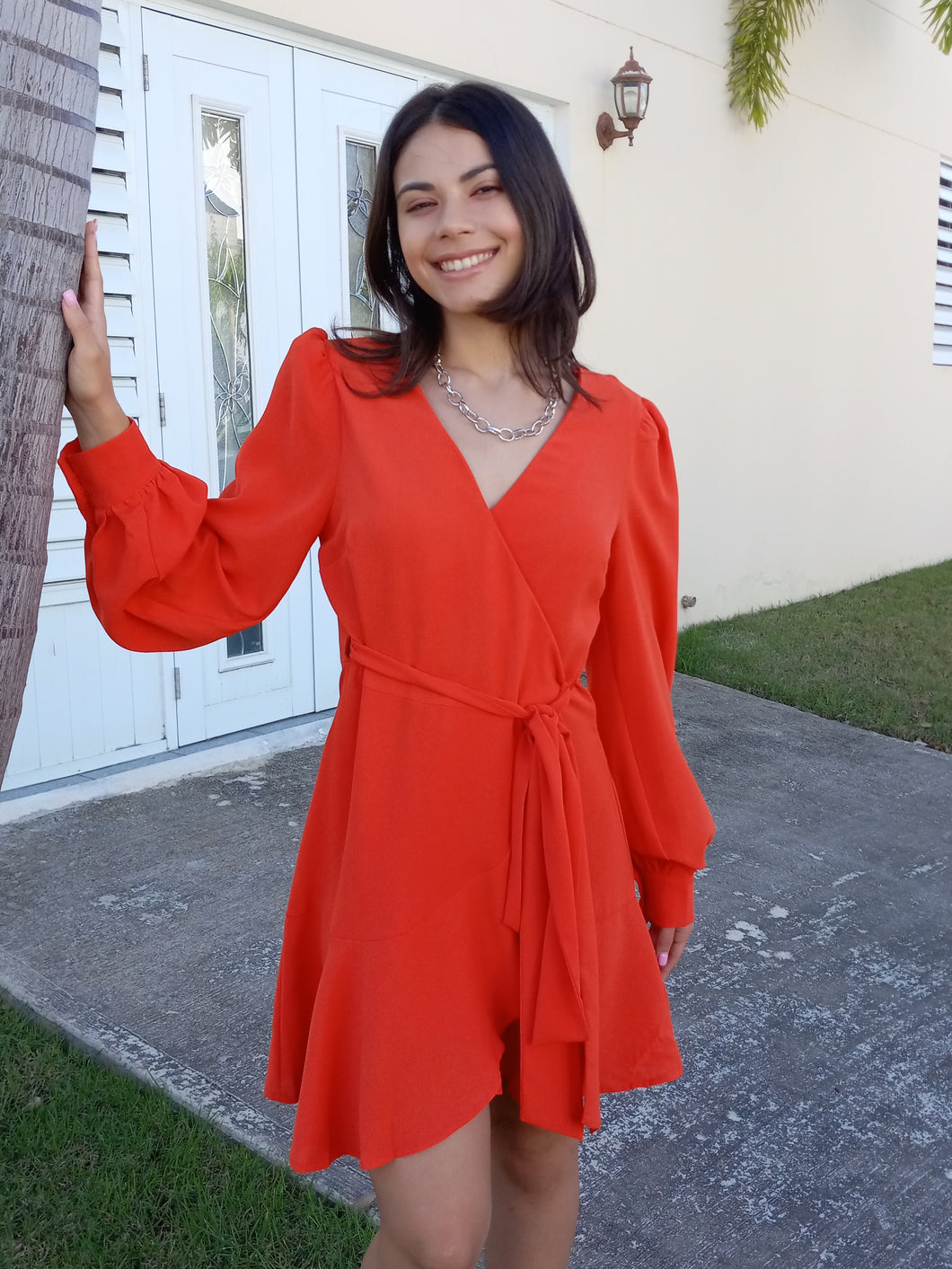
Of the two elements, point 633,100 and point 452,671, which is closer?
point 452,671

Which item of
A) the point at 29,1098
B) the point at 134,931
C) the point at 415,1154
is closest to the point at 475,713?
the point at 415,1154

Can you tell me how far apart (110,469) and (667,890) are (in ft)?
3.75

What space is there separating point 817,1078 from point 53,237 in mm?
2601

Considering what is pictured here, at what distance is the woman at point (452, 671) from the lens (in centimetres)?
168

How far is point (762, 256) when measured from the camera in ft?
25.0

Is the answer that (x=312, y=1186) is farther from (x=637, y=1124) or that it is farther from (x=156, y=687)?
(x=156, y=687)

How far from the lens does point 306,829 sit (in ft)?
6.05

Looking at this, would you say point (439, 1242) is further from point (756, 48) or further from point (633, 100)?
point (756, 48)

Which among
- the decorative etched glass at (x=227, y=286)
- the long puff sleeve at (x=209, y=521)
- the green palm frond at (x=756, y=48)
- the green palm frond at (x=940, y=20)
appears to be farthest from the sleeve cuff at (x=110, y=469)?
the green palm frond at (x=940, y=20)

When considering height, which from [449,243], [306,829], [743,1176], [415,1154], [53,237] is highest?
[449,243]

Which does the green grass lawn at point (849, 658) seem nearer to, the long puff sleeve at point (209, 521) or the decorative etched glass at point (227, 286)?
the decorative etched glass at point (227, 286)

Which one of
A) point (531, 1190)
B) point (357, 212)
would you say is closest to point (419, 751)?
point (531, 1190)

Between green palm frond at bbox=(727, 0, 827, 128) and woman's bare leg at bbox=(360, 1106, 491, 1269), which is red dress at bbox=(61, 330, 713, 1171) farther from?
green palm frond at bbox=(727, 0, 827, 128)

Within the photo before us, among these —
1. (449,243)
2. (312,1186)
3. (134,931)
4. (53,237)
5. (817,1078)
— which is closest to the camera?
(53,237)
